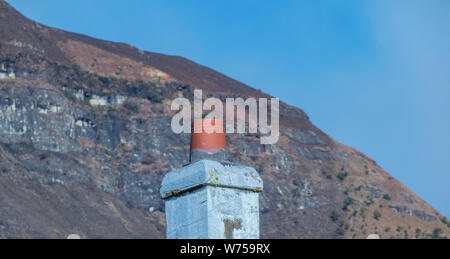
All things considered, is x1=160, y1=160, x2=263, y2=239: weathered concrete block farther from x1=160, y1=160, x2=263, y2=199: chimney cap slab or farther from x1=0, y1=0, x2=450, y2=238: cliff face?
x1=0, y1=0, x2=450, y2=238: cliff face

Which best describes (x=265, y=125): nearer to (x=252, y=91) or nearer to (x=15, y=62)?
(x=252, y=91)

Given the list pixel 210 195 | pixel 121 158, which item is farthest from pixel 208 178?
pixel 121 158

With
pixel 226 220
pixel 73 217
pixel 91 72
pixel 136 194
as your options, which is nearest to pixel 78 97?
pixel 91 72

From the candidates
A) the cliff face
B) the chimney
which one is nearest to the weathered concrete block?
the chimney

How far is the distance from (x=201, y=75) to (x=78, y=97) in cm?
2468

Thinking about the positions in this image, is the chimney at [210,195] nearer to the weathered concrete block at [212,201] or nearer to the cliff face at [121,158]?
the weathered concrete block at [212,201]

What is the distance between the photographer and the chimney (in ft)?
23.9

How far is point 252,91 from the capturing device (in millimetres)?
107062

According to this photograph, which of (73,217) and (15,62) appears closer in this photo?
(73,217)

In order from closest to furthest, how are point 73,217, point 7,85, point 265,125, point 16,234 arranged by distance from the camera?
point 16,234, point 73,217, point 7,85, point 265,125

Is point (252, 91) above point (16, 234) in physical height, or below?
above

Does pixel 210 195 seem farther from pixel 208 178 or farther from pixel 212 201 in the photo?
pixel 208 178

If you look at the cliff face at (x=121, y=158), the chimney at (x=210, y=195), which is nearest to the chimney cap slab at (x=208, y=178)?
the chimney at (x=210, y=195)

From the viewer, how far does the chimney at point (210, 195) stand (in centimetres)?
729
